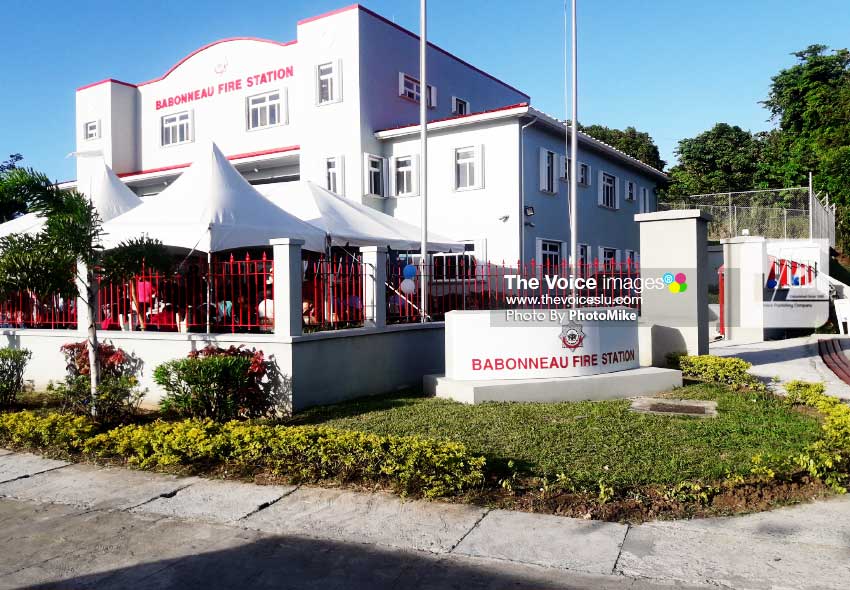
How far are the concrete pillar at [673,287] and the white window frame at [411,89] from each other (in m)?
12.7

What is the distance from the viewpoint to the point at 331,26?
69.6ft

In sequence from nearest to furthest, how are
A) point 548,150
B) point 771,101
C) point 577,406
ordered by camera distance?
point 577,406, point 548,150, point 771,101

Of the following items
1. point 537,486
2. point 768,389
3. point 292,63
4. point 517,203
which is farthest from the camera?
point 292,63

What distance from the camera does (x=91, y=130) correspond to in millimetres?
27734

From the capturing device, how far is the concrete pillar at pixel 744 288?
17.2 m

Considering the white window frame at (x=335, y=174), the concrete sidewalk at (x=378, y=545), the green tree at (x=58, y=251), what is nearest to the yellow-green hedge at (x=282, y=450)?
the concrete sidewalk at (x=378, y=545)

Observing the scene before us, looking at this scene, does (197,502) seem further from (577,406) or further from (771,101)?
(771,101)

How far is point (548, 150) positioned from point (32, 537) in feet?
59.7

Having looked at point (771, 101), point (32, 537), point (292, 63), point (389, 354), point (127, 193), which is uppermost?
point (771, 101)

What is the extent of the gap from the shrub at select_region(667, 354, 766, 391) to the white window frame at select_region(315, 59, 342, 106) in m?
14.3

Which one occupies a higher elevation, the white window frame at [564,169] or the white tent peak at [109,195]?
the white window frame at [564,169]

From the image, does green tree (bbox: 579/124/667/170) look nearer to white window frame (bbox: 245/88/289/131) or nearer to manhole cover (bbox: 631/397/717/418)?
white window frame (bbox: 245/88/289/131)

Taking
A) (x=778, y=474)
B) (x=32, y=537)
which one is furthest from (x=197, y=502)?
(x=778, y=474)

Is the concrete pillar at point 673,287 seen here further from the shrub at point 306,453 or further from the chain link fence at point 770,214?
the chain link fence at point 770,214
